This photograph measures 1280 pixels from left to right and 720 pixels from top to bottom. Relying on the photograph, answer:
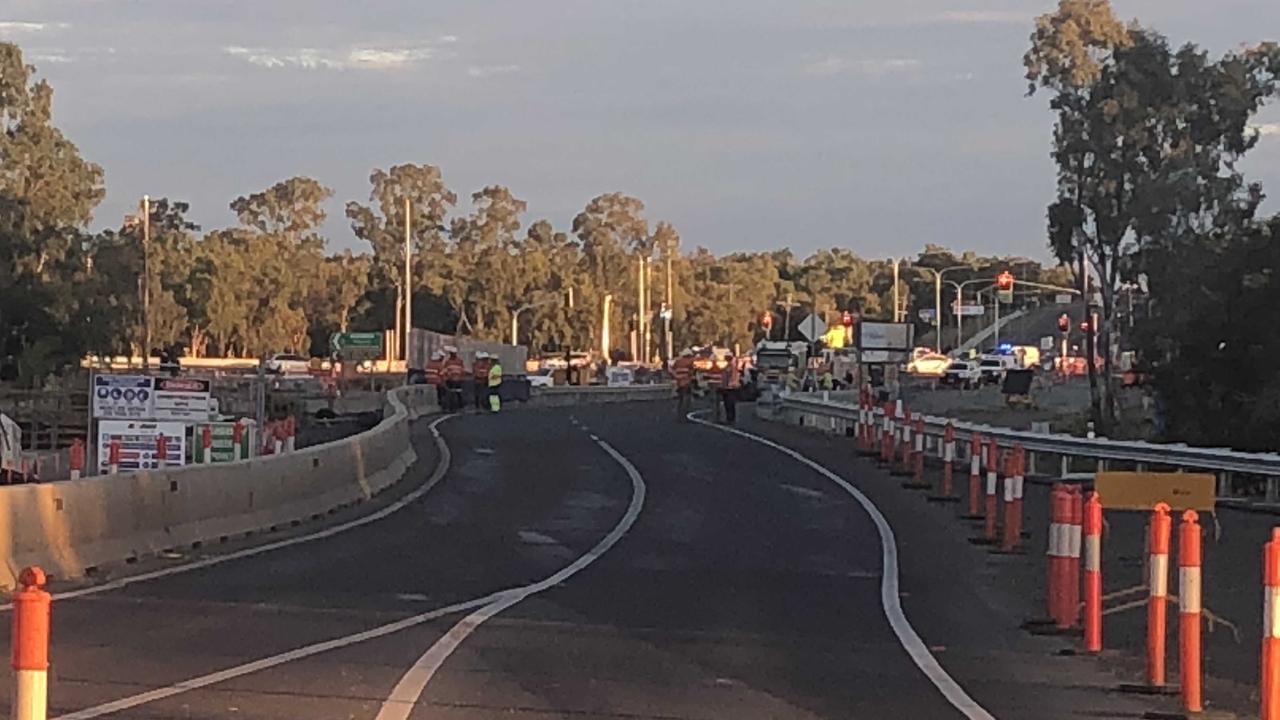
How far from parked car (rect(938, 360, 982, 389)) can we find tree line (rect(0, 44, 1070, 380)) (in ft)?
88.9

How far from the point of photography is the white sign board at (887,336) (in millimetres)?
51625

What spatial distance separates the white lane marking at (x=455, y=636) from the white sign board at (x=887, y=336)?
27813mm

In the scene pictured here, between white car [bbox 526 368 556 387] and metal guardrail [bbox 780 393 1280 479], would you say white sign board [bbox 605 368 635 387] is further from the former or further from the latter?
metal guardrail [bbox 780 393 1280 479]

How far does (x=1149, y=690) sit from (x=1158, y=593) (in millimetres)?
570

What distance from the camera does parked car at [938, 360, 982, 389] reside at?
3979 inches

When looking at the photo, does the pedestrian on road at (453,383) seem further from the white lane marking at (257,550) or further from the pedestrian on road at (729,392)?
the white lane marking at (257,550)

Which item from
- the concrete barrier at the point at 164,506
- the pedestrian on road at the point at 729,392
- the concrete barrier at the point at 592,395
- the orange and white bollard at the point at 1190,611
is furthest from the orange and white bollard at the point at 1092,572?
the concrete barrier at the point at 592,395

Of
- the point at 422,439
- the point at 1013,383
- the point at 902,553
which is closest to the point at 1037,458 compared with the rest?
the point at 422,439

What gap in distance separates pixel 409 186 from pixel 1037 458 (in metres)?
124

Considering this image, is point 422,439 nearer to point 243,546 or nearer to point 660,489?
point 660,489

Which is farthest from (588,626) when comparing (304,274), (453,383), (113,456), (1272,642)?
(304,274)

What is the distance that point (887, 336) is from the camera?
53781mm

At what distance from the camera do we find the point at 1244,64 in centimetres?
6538

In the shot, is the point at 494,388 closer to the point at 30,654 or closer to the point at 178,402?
the point at 178,402
